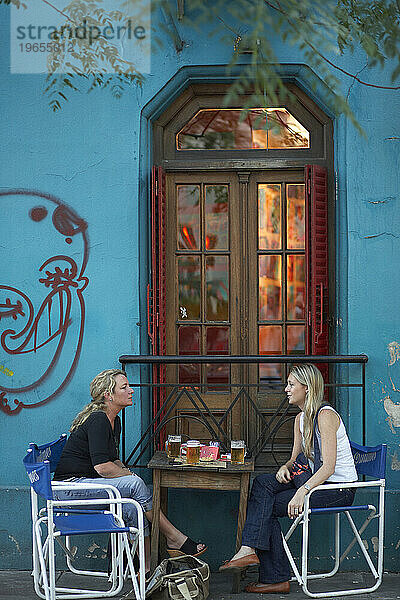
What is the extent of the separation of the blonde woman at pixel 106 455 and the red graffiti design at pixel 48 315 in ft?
1.76

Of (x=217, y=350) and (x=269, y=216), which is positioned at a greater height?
(x=269, y=216)

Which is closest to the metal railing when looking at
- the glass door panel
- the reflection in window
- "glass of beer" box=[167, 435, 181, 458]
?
the glass door panel

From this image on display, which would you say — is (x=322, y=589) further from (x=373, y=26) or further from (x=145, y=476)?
(x=373, y=26)

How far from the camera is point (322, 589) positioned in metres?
5.33

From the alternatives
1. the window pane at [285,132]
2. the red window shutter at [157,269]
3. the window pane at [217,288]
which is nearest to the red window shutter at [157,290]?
the red window shutter at [157,269]

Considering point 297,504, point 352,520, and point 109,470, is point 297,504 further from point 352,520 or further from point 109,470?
point 109,470

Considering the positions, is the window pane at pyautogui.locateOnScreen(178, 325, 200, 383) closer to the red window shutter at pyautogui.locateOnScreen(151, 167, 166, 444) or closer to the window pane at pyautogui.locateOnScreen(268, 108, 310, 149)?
the red window shutter at pyautogui.locateOnScreen(151, 167, 166, 444)

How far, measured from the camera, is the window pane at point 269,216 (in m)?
6.03

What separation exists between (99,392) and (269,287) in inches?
59.7

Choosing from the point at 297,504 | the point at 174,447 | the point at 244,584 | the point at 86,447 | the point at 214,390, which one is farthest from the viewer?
the point at 214,390

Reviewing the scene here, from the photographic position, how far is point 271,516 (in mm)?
5203

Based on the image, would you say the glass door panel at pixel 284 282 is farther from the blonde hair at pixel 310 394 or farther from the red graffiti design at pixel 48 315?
the red graffiti design at pixel 48 315

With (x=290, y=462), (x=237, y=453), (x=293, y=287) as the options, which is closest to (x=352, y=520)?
(x=290, y=462)

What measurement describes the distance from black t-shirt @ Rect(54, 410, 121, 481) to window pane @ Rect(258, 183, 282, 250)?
1.78 m
